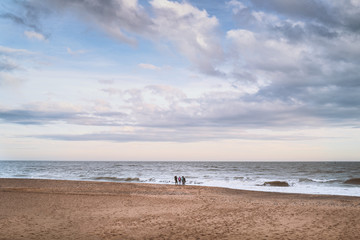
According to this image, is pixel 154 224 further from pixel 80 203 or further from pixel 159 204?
pixel 80 203

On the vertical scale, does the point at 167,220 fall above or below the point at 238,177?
above

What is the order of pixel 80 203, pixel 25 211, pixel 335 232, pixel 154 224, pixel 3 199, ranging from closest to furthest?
1. pixel 335 232
2. pixel 154 224
3. pixel 25 211
4. pixel 80 203
5. pixel 3 199

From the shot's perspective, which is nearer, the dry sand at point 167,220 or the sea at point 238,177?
the dry sand at point 167,220

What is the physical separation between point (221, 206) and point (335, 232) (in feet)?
23.6

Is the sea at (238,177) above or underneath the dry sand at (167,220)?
underneath

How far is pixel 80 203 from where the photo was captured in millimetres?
17766

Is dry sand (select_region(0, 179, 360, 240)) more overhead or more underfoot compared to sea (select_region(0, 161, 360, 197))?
more overhead

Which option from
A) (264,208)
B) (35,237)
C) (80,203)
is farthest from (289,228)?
(80,203)

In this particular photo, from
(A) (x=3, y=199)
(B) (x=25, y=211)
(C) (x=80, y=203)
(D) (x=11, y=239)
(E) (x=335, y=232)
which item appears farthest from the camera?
(A) (x=3, y=199)

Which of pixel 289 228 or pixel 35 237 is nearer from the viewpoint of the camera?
pixel 35 237

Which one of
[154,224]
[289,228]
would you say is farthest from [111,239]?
[289,228]

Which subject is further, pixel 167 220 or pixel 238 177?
pixel 238 177

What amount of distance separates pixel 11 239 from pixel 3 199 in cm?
1151

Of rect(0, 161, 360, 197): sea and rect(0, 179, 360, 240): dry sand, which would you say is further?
rect(0, 161, 360, 197): sea
